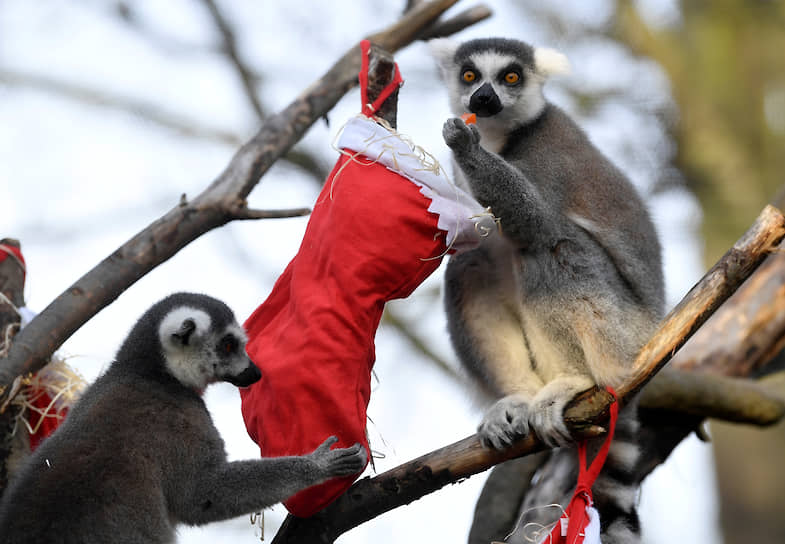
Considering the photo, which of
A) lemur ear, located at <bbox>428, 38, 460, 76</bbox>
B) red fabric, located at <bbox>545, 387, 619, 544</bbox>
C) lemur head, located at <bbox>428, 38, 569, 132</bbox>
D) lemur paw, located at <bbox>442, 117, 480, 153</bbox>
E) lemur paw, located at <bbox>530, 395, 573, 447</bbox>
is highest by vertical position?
lemur ear, located at <bbox>428, 38, 460, 76</bbox>

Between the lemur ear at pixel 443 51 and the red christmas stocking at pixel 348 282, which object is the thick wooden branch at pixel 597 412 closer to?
the red christmas stocking at pixel 348 282

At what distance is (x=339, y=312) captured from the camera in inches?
112

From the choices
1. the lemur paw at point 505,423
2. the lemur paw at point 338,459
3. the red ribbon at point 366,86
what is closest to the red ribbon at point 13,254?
the red ribbon at point 366,86

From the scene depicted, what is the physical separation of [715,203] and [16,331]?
25.7ft

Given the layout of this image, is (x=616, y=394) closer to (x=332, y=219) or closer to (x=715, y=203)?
(x=332, y=219)

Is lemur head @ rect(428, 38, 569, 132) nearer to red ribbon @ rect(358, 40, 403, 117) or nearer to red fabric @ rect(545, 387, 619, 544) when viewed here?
red ribbon @ rect(358, 40, 403, 117)

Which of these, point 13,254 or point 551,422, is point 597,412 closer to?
point 551,422

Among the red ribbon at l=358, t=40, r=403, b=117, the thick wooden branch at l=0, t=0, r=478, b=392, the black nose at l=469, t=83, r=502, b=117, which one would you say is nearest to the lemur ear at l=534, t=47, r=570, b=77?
the black nose at l=469, t=83, r=502, b=117

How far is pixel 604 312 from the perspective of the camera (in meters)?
3.69

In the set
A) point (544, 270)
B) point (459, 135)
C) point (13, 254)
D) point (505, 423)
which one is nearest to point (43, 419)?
point (13, 254)

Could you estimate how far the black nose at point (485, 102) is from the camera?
4035 mm

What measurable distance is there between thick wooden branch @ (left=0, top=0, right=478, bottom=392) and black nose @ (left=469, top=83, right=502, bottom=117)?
34.0 inches

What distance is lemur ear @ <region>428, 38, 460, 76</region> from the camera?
14.6ft

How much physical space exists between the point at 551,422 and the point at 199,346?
137cm
